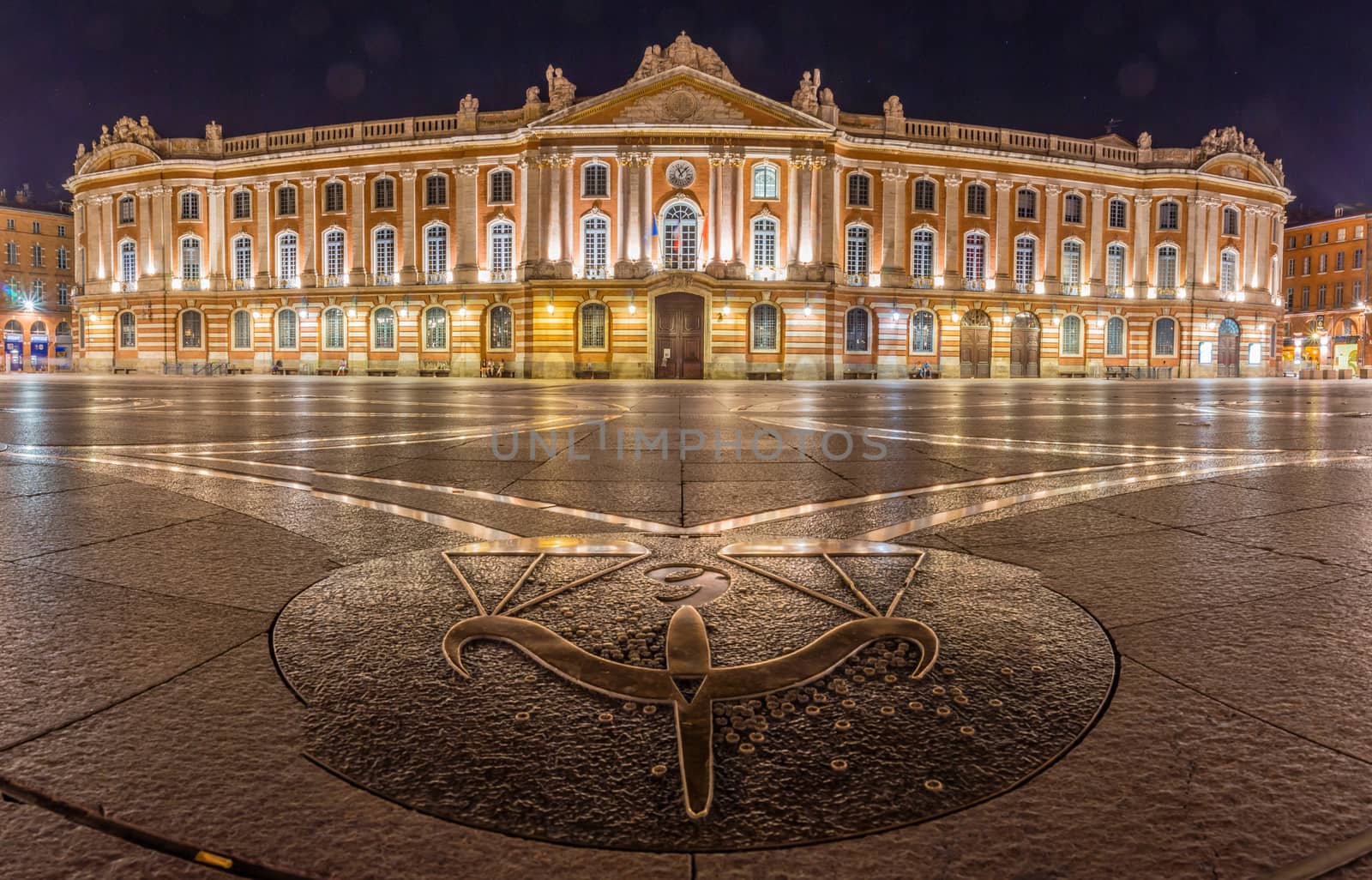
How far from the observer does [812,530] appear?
12.9 ft

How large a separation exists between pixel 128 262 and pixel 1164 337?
59.7 m

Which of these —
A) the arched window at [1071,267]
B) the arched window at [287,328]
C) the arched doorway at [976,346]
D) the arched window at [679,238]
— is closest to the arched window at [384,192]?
the arched window at [287,328]

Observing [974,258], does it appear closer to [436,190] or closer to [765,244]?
[765,244]

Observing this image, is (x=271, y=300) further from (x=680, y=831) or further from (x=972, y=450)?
(x=680, y=831)

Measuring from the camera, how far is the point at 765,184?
1550 inches

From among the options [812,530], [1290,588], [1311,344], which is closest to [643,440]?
[812,530]

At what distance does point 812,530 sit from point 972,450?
414 cm

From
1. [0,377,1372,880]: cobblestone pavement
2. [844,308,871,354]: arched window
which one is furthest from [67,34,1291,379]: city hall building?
[0,377,1372,880]: cobblestone pavement

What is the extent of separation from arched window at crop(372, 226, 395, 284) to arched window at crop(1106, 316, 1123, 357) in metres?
39.4

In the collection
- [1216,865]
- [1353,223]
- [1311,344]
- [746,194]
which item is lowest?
[1216,865]

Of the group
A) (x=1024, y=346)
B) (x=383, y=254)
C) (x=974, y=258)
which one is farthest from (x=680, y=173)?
(x=1024, y=346)

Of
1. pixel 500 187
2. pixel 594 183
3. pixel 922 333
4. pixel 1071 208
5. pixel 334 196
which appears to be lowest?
pixel 922 333

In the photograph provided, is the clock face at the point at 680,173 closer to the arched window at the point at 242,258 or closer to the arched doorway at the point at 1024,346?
the arched doorway at the point at 1024,346

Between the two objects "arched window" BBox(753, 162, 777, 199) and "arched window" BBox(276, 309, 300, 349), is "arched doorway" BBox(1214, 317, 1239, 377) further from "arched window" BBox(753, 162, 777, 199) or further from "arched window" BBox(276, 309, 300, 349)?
"arched window" BBox(276, 309, 300, 349)
